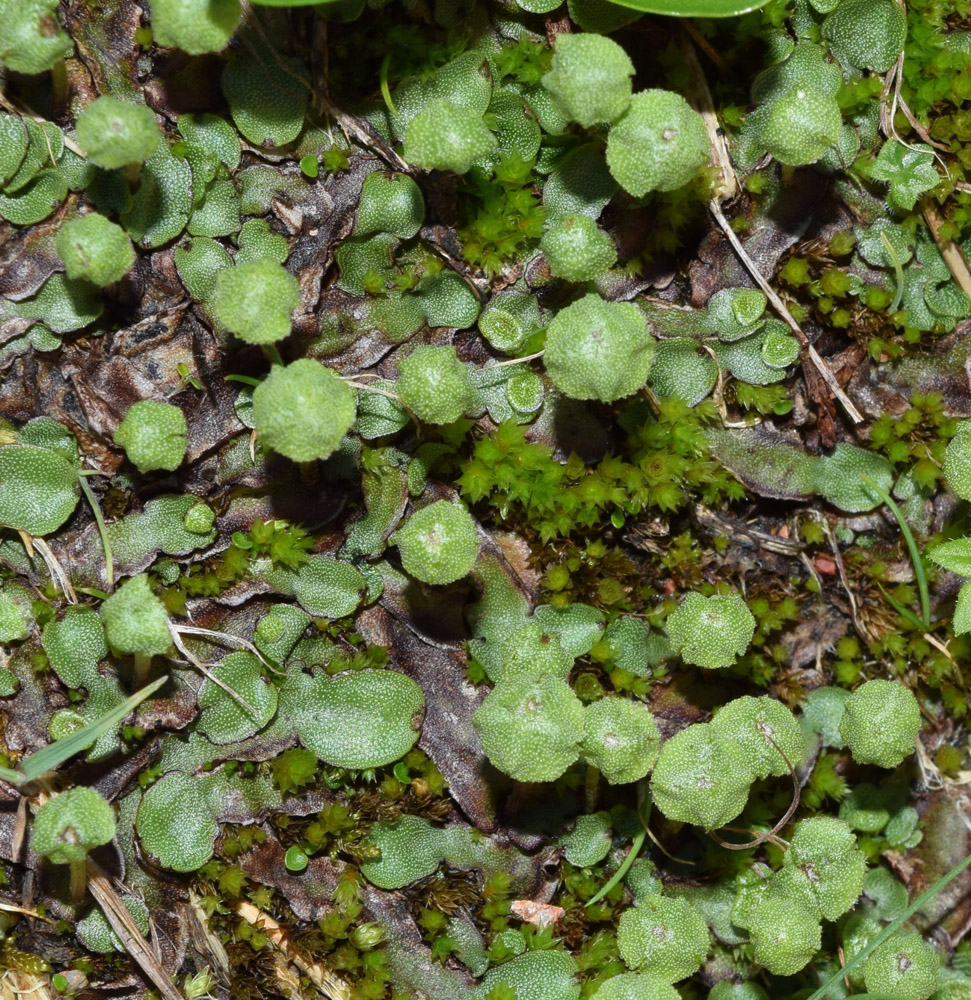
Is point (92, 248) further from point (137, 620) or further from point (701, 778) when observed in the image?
point (701, 778)

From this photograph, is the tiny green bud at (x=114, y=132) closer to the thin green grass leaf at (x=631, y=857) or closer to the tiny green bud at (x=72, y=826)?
the tiny green bud at (x=72, y=826)

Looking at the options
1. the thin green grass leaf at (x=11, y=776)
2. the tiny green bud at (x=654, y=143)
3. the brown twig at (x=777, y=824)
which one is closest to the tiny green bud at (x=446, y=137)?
the tiny green bud at (x=654, y=143)

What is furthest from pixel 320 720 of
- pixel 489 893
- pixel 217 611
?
pixel 489 893

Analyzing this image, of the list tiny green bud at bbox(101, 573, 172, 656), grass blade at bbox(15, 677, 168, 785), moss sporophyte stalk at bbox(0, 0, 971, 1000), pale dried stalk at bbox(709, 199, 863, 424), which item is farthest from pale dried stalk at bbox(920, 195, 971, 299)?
grass blade at bbox(15, 677, 168, 785)

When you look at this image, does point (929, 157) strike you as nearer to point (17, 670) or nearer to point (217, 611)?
point (217, 611)

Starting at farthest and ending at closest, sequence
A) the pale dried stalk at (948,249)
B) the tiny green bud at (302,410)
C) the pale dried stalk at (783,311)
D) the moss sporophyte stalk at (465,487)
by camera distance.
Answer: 1. the pale dried stalk at (948,249)
2. the pale dried stalk at (783,311)
3. the moss sporophyte stalk at (465,487)
4. the tiny green bud at (302,410)

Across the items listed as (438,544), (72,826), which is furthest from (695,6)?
(72,826)
